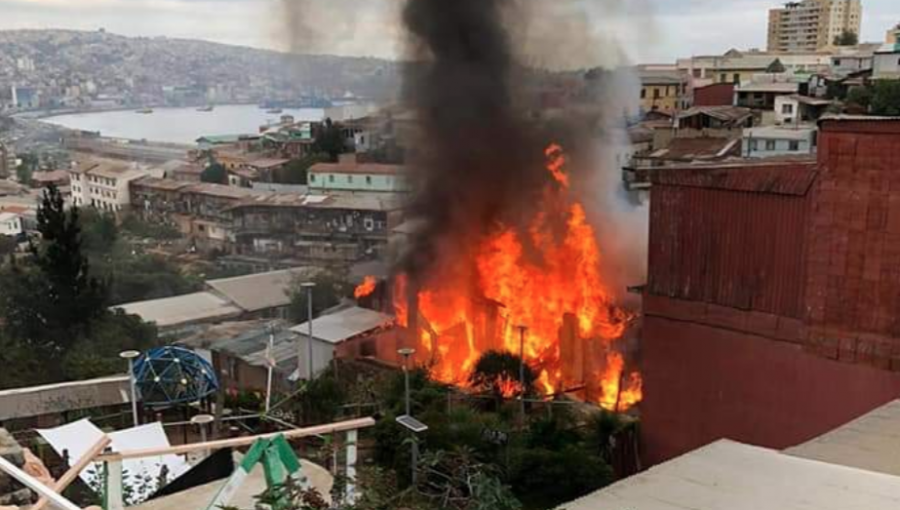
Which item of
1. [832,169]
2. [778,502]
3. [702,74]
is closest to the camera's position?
[778,502]

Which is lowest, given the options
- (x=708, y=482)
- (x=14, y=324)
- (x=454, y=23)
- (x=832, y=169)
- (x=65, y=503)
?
(x=14, y=324)

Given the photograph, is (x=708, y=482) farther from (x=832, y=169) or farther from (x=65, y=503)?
Result: (x=832, y=169)

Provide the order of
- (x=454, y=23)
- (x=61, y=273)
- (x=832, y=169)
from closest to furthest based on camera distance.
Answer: (x=832, y=169)
(x=61, y=273)
(x=454, y=23)

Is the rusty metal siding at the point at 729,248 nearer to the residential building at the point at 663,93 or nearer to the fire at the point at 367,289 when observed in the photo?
the fire at the point at 367,289

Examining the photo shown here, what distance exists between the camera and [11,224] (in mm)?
27641

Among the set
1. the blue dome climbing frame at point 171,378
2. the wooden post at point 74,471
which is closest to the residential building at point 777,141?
the blue dome climbing frame at point 171,378

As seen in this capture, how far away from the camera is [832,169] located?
8305 mm

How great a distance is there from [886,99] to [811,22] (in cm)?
6068

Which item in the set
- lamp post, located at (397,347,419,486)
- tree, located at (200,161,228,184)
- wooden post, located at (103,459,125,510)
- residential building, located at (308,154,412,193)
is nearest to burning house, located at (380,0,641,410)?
lamp post, located at (397,347,419,486)

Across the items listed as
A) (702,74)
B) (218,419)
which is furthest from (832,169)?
(702,74)

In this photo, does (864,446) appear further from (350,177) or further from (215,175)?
(215,175)

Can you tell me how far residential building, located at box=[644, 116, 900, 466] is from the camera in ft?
26.7

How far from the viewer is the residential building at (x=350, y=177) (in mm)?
30984

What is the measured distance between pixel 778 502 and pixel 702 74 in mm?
51745
